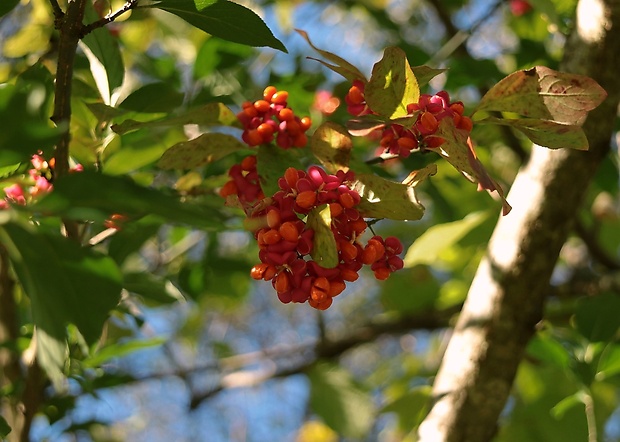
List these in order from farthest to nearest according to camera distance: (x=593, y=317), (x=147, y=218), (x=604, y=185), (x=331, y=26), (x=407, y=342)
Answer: (x=407, y=342)
(x=331, y=26)
(x=604, y=185)
(x=593, y=317)
(x=147, y=218)

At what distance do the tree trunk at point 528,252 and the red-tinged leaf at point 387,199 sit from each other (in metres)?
0.47

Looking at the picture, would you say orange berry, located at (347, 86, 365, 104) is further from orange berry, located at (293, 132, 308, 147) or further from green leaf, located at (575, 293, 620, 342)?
green leaf, located at (575, 293, 620, 342)

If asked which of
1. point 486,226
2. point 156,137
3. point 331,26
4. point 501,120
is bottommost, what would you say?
point 331,26

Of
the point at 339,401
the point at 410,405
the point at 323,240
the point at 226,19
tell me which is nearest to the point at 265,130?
the point at 226,19

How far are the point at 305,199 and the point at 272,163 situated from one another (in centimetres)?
18

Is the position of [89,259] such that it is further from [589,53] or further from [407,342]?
[407,342]

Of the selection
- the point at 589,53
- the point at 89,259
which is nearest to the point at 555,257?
the point at 589,53

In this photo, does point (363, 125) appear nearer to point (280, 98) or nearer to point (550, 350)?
point (280, 98)

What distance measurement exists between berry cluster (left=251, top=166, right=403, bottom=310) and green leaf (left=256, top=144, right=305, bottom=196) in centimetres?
9

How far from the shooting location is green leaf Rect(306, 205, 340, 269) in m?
0.67

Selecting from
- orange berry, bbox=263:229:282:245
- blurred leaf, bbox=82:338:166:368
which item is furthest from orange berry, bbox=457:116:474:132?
blurred leaf, bbox=82:338:166:368

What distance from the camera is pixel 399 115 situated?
0.77 meters

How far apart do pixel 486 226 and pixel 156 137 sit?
0.73 meters

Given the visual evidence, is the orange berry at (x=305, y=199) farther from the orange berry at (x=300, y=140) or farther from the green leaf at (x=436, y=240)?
the green leaf at (x=436, y=240)
